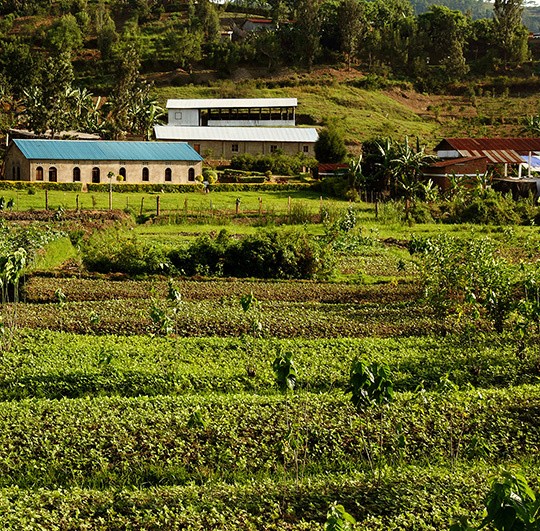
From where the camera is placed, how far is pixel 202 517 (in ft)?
31.2

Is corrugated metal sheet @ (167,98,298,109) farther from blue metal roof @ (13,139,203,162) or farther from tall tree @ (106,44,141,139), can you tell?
blue metal roof @ (13,139,203,162)

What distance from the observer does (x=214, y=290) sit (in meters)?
24.4

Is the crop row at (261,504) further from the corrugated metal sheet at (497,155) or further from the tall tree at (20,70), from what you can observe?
the tall tree at (20,70)

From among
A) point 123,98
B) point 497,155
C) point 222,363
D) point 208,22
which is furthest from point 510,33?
point 222,363

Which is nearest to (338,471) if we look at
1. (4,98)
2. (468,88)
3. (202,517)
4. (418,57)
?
(202,517)

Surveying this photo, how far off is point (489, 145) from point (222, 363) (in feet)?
164

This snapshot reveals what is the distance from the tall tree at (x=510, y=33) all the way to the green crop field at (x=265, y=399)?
84920mm

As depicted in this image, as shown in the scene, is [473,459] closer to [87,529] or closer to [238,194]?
[87,529]

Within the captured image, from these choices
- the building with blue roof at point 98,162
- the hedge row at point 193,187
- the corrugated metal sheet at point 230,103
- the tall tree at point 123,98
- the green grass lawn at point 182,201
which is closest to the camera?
the green grass lawn at point 182,201

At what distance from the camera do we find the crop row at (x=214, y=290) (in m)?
23.4

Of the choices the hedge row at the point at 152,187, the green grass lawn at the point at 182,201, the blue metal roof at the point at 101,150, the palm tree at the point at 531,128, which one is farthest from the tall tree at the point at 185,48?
the green grass lawn at the point at 182,201

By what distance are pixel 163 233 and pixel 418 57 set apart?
72.3 metres

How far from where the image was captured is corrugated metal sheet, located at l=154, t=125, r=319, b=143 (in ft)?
247

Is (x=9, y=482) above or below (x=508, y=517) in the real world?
below
